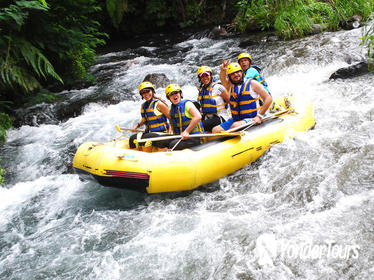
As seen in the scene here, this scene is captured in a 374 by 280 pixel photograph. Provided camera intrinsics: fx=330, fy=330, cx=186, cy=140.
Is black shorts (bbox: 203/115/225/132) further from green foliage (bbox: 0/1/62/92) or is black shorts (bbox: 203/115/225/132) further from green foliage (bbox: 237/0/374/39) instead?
green foliage (bbox: 237/0/374/39)

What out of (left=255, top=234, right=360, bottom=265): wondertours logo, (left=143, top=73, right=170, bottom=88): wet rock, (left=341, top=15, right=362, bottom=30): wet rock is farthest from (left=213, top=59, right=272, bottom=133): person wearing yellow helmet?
(left=341, top=15, right=362, bottom=30): wet rock

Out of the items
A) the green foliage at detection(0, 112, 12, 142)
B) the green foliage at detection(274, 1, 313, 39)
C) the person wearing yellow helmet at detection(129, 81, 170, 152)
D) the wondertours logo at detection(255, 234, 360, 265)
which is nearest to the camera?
the wondertours logo at detection(255, 234, 360, 265)

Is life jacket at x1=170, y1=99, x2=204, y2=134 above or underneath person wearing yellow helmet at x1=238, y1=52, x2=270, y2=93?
underneath

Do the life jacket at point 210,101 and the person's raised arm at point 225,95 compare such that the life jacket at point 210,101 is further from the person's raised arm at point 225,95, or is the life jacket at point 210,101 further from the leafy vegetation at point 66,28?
the leafy vegetation at point 66,28

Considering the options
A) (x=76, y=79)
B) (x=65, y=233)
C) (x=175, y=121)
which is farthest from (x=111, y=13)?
(x=65, y=233)

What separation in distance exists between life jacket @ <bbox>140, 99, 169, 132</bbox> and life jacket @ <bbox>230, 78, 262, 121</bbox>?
3.43ft

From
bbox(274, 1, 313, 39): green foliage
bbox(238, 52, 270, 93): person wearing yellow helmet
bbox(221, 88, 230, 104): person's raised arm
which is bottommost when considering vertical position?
bbox(221, 88, 230, 104): person's raised arm

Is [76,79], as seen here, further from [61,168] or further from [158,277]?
[158,277]

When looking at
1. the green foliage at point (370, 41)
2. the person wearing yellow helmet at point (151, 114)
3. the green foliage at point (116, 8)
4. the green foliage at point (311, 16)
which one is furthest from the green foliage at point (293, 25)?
the green foliage at point (116, 8)

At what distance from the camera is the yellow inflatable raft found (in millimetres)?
3803

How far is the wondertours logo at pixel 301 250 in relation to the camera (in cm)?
273

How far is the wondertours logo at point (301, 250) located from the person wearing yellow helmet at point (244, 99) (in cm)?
202

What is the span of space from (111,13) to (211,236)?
40.7ft

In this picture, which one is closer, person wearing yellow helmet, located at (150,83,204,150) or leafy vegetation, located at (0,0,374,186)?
person wearing yellow helmet, located at (150,83,204,150)
